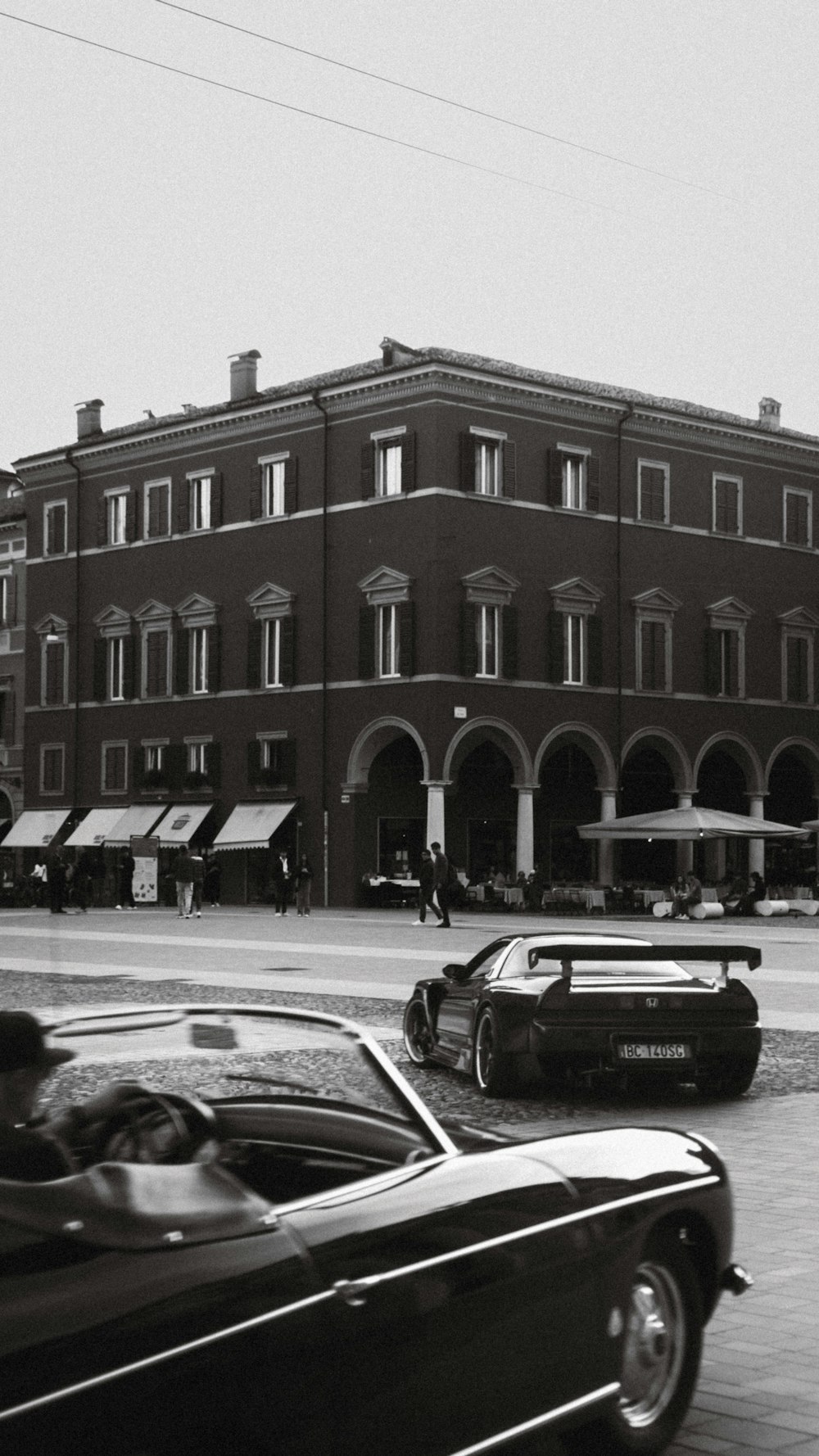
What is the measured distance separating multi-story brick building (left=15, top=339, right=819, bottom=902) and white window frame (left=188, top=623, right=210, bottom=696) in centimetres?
9

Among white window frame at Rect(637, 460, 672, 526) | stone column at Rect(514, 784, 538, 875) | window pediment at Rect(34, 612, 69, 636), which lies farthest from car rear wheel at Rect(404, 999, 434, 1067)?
window pediment at Rect(34, 612, 69, 636)

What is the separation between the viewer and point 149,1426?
10.9 feet

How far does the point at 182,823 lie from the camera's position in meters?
53.0

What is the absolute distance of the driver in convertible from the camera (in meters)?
3.65

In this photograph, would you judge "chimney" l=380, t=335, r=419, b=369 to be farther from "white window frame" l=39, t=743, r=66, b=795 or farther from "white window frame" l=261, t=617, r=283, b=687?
"white window frame" l=39, t=743, r=66, b=795

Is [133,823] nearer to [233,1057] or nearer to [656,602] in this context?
[656,602]

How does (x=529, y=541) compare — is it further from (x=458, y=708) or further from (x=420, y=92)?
(x=420, y=92)

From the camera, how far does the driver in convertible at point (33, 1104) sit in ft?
12.0

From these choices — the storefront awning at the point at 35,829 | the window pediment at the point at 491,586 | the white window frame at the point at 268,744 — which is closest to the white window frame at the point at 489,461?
the window pediment at the point at 491,586

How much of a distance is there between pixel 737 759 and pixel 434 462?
13.6 m

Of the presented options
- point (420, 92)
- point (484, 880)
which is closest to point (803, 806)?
point (484, 880)

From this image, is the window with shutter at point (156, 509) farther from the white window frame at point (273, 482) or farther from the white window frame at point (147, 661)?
the white window frame at point (273, 482)

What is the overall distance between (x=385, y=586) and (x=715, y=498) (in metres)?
11.1

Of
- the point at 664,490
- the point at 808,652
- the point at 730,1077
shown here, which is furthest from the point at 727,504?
the point at 730,1077
